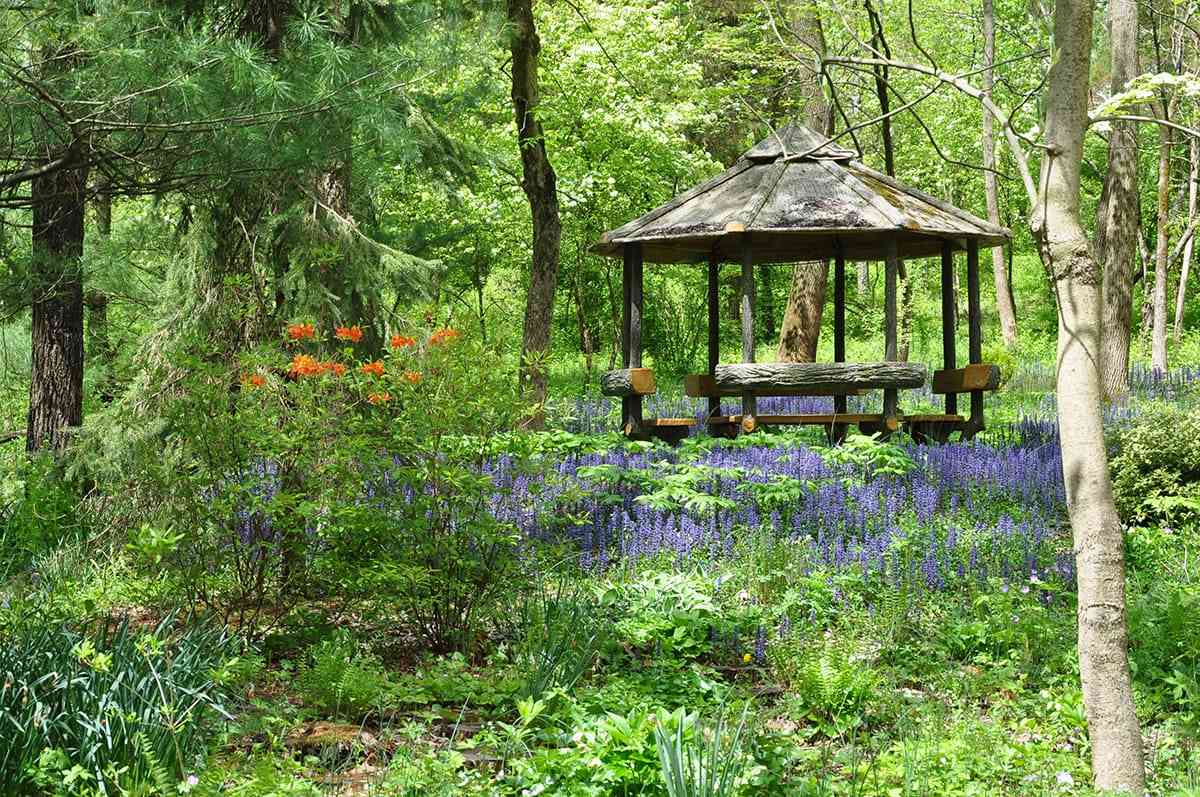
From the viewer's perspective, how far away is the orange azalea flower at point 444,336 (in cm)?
496

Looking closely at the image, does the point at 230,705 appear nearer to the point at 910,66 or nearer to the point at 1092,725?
the point at 1092,725

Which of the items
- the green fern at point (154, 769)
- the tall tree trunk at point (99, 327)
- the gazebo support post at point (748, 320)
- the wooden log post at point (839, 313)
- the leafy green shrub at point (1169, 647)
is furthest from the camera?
the tall tree trunk at point (99, 327)

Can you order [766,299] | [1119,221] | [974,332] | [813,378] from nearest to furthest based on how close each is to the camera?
[813,378]
[974,332]
[1119,221]
[766,299]

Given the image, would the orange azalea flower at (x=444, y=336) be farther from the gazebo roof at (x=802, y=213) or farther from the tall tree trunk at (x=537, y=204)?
the tall tree trunk at (x=537, y=204)

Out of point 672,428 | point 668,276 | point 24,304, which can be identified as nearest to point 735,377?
point 672,428

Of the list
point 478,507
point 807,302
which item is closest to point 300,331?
point 478,507

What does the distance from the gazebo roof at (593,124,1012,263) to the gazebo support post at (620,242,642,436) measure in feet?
0.69

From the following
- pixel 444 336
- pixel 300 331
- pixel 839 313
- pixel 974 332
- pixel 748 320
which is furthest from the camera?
pixel 839 313

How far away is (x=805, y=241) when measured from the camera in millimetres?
11102

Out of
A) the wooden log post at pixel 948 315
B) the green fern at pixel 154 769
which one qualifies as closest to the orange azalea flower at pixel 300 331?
the green fern at pixel 154 769

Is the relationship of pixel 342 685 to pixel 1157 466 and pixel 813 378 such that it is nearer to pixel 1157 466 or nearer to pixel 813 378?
pixel 1157 466

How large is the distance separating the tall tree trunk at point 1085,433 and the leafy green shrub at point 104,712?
261cm

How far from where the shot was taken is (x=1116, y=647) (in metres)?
3.45

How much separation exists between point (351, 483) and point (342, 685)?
107cm
